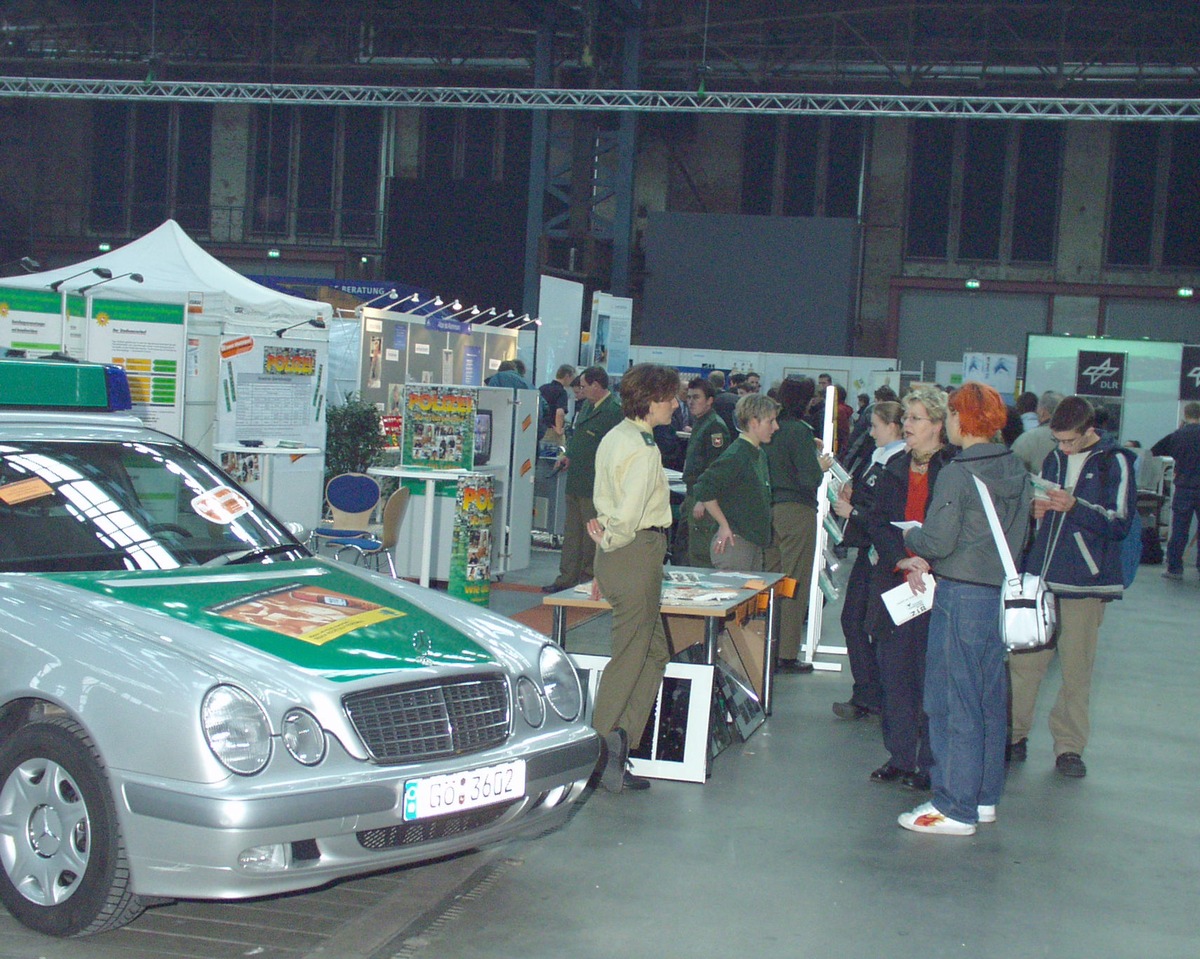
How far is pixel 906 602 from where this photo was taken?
5.16 metres

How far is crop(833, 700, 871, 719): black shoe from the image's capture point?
265 inches

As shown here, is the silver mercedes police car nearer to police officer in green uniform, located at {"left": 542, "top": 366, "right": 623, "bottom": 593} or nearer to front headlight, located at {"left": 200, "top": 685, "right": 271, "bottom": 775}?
front headlight, located at {"left": 200, "top": 685, "right": 271, "bottom": 775}

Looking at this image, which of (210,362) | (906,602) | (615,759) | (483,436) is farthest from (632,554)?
(210,362)

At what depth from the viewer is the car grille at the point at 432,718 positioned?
11.2 ft

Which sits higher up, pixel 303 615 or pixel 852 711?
pixel 303 615

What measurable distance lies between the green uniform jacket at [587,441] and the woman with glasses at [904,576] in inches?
171

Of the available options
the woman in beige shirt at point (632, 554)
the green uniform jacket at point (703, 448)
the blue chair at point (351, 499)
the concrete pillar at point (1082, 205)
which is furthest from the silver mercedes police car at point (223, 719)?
the concrete pillar at point (1082, 205)

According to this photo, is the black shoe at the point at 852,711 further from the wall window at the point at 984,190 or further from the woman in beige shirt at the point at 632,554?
the wall window at the point at 984,190

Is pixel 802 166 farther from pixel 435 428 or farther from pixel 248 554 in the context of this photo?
pixel 248 554

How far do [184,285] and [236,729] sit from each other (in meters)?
9.44

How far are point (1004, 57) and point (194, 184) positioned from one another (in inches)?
722

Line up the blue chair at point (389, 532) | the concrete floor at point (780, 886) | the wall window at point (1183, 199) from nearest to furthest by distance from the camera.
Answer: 1. the concrete floor at point (780, 886)
2. the blue chair at point (389, 532)
3. the wall window at point (1183, 199)

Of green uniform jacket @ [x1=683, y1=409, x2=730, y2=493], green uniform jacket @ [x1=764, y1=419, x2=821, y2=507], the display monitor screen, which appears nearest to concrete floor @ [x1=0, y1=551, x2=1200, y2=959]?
green uniform jacket @ [x1=764, y1=419, x2=821, y2=507]

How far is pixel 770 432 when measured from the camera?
7008mm
